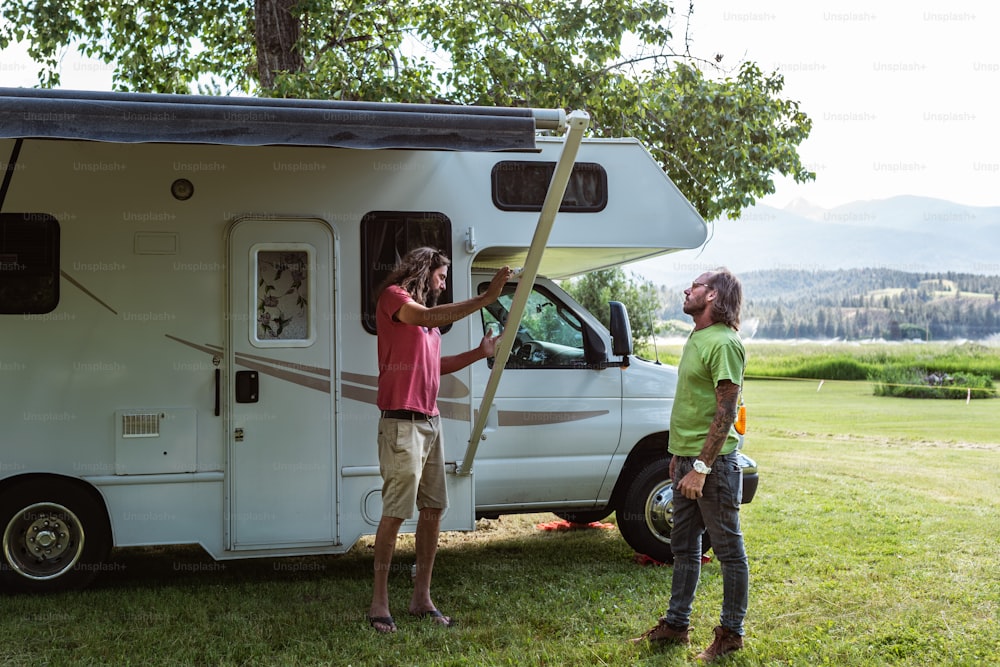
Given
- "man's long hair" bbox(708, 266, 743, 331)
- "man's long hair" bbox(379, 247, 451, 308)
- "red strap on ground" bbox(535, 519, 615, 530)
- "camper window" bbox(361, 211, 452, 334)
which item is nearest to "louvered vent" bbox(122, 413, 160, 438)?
"camper window" bbox(361, 211, 452, 334)

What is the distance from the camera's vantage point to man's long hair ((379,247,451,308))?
466cm

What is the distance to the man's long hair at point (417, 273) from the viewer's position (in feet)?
15.3

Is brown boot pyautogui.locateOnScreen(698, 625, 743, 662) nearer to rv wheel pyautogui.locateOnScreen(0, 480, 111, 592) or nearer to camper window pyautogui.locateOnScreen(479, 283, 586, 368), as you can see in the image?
camper window pyautogui.locateOnScreen(479, 283, 586, 368)

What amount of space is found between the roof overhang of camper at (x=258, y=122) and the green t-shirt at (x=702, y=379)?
121cm

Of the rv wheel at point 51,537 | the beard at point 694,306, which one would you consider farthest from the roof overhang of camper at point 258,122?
the rv wheel at point 51,537

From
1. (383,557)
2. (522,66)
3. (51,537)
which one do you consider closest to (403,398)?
(383,557)

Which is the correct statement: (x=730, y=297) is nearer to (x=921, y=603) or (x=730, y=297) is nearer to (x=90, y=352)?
(x=921, y=603)

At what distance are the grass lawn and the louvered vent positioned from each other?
92 centimetres

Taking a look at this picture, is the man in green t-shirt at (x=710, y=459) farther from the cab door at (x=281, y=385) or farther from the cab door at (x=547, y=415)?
the cab door at (x=281, y=385)

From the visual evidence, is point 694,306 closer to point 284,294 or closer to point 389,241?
point 389,241

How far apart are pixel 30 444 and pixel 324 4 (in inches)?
283

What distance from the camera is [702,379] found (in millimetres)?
4254

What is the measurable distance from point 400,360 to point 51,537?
2290 millimetres

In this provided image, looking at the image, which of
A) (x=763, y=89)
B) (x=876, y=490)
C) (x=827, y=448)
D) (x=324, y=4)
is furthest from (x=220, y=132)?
(x=827, y=448)
